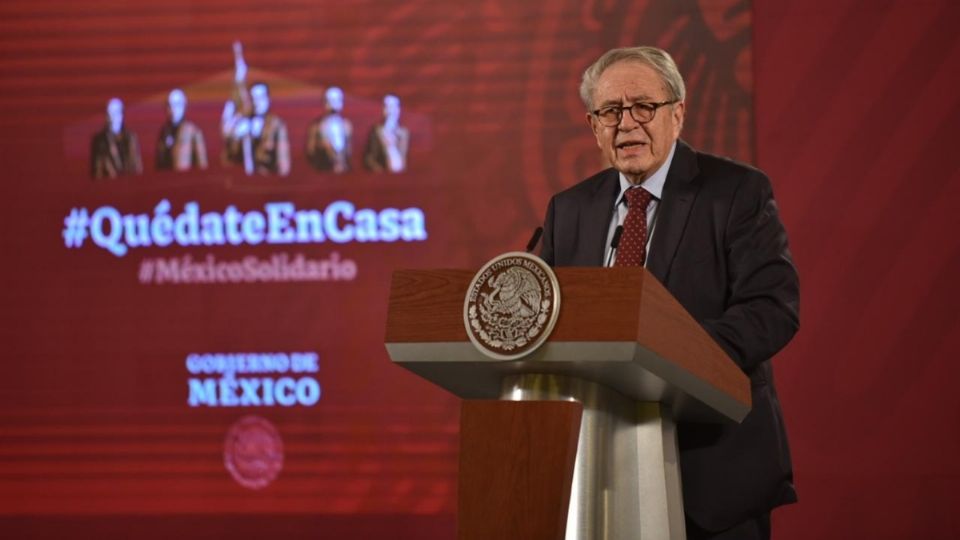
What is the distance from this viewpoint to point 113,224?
468 centimetres

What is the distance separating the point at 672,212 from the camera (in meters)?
2.20

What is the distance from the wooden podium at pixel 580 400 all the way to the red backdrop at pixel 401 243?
250 centimetres

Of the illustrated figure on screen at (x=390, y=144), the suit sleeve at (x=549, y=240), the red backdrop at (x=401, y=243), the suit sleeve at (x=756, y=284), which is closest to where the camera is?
the suit sleeve at (x=756, y=284)

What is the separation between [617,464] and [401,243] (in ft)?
8.94

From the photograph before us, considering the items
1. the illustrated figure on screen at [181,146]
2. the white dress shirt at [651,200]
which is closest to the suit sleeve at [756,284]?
the white dress shirt at [651,200]

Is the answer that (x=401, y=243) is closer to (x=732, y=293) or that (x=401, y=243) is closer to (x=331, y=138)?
(x=331, y=138)

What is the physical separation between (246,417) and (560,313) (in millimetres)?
3074

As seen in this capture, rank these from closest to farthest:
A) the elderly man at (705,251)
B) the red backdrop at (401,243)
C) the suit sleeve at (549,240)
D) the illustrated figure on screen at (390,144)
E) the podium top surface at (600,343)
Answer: the podium top surface at (600,343)
the elderly man at (705,251)
the suit sleeve at (549,240)
the red backdrop at (401,243)
the illustrated figure on screen at (390,144)

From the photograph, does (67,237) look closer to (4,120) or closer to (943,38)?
(4,120)

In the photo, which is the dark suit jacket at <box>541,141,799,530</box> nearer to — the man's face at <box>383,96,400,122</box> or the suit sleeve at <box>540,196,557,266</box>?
the suit sleeve at <box>540,196,557,266</box>

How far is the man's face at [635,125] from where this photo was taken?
2211mm

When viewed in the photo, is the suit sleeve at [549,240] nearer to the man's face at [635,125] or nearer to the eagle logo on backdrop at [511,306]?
the man's face at [635,125]

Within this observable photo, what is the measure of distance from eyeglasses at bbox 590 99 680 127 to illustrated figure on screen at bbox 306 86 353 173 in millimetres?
2426

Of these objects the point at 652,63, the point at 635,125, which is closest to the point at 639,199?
the point at 635,125
